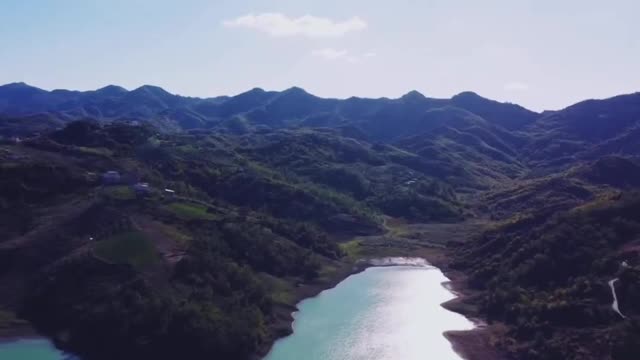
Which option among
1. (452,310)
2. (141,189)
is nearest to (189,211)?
(141,189)

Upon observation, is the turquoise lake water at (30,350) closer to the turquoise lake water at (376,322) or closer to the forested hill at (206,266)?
the forested hill at (206,266)

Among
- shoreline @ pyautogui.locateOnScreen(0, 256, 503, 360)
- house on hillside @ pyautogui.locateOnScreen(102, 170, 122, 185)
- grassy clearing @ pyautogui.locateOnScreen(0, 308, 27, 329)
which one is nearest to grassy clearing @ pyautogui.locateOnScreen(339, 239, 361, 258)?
shoreline @ pyautogui.locateOnScreen(0, 256, 503, 360)

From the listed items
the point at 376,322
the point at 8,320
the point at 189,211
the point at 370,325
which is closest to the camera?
the point at 8,320

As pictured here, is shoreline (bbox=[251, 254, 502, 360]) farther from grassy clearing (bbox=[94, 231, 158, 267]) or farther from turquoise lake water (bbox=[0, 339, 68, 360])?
turquoise lake water (bbox=[0, 339, 68, 360])

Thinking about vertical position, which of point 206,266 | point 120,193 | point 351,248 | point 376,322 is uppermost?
point 120,193

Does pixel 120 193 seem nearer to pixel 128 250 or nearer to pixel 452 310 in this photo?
pixel 128 250

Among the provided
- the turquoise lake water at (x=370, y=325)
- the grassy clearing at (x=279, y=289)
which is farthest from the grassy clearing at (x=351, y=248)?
the grassy clearing at (x=279, y=289)
